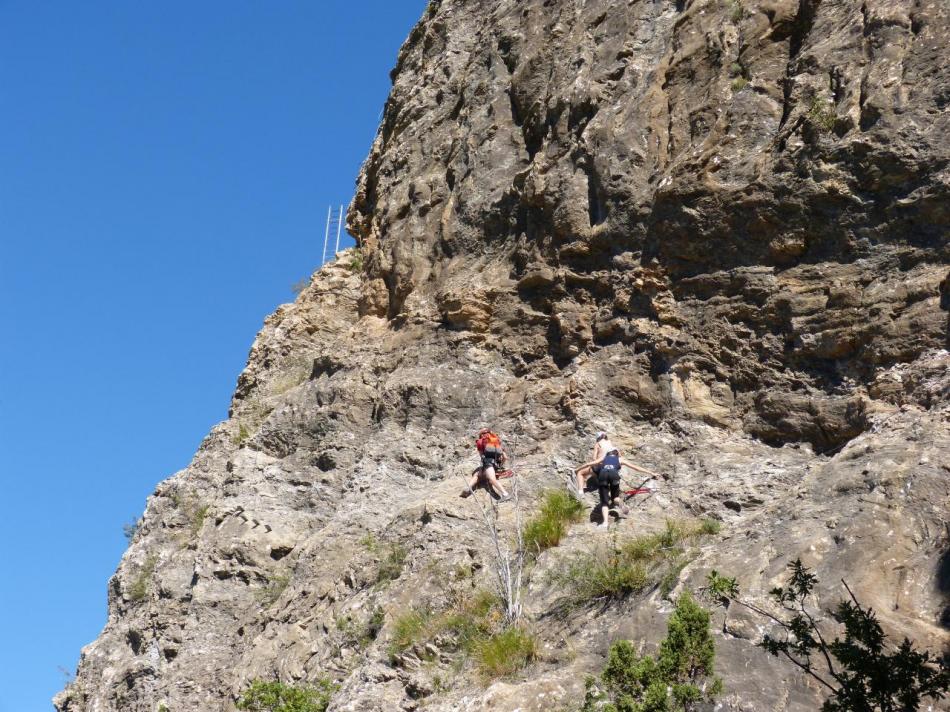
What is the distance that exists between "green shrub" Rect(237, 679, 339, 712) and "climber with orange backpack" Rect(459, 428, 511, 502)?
8.86 feet

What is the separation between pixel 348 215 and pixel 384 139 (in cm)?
150

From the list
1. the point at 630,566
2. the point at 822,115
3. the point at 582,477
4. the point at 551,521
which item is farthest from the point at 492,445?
the point at 822,115

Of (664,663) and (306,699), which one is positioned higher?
(306,699)

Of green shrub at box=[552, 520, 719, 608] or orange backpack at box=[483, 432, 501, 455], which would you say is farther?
orange backpack at box=[483, 432, 501, 455]

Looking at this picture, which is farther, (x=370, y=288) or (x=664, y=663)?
(x=370, y=288)

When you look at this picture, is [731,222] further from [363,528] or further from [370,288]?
[370,288]

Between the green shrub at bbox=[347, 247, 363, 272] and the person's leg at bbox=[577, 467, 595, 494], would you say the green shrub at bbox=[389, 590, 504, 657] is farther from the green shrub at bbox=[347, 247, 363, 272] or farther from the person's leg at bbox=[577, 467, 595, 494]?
the green shrub at bbox=[347, 247, 363, 272]

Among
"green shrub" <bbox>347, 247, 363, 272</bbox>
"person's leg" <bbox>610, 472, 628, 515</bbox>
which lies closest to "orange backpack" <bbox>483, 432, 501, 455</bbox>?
"person's leg" <bbox>610, 472, 628, 515</bbox>

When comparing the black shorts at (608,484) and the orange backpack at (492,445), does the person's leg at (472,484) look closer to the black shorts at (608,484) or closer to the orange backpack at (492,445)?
the orange backpack at (492,445)

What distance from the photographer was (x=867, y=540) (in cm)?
843

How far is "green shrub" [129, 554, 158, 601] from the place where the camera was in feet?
50.3

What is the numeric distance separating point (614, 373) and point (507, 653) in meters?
4.11

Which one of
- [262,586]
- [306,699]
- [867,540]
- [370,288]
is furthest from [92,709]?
[867,540]

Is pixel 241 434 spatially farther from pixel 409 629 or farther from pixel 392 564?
pixel 409 629
